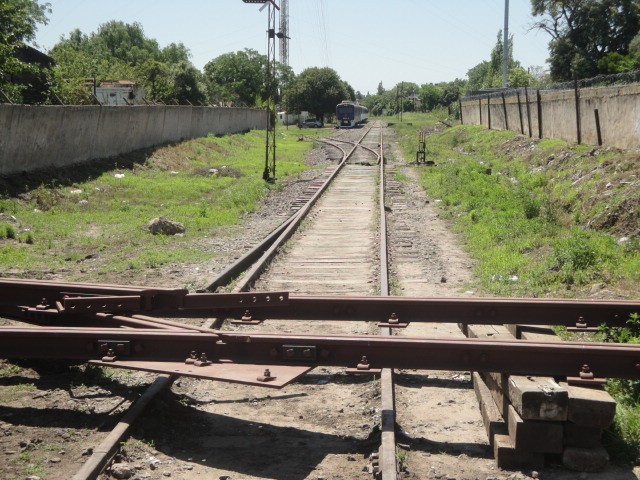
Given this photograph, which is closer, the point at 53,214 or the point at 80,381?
the point at 80,381

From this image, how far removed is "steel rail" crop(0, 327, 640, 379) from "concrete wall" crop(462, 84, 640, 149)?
495 inches

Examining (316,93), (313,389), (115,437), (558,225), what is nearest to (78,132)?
(558,225)

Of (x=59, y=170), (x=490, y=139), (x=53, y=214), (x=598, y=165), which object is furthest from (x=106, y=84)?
(x=598, y=165)

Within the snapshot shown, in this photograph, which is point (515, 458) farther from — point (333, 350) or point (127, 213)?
point (127, 213)

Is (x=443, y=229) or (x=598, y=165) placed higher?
(x=598, y=165)

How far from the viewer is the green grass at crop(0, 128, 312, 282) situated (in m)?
12.1

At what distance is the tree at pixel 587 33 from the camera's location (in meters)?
59.5

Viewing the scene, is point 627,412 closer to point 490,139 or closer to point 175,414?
point 175,414

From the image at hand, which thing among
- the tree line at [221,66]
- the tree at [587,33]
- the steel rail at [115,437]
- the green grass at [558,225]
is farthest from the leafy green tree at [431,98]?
the steel rail at [115,437]

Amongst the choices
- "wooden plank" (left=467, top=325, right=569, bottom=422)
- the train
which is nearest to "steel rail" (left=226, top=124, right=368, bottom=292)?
"wooden plank" (left=467, top=325, right=569, bottom=422)

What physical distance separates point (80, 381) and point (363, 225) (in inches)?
388

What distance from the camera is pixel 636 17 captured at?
58.2 metres

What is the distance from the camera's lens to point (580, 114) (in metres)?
21.1

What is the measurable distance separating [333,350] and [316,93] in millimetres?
97428
